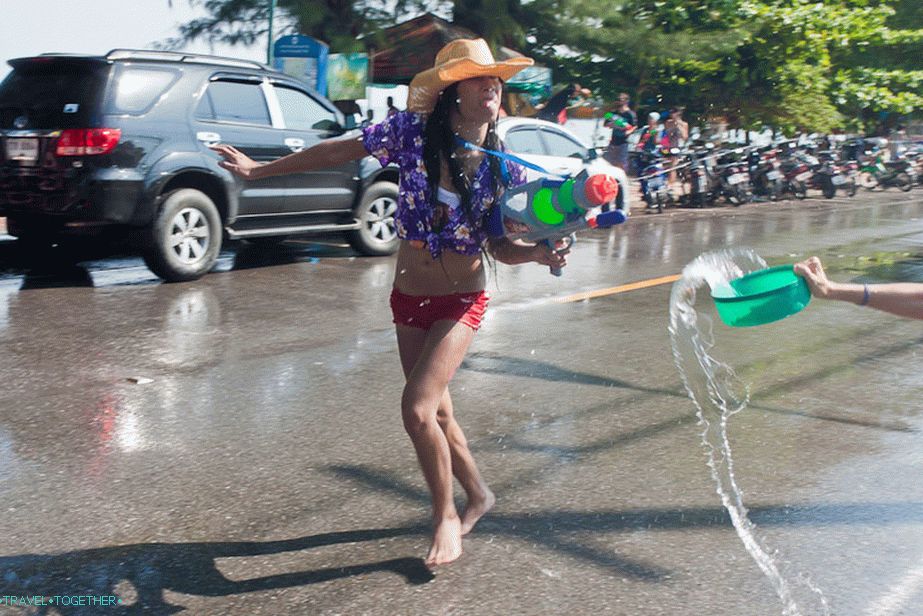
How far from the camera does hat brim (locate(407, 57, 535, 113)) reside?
369 centimetres

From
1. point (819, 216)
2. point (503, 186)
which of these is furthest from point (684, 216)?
point (503, 186)

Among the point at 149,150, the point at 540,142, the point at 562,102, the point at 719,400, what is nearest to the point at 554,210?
the point at 719,400

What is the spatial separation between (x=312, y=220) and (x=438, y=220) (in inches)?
296

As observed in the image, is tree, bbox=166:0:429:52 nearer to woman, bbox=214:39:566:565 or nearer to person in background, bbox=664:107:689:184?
person in background, bbox=664:107:689:184

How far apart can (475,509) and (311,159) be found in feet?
4.79

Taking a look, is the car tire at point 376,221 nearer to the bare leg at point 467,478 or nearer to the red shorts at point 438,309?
the bare leg at point 467,478

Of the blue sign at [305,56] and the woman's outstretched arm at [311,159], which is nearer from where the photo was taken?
the woman's outstretched arm at [311,159]

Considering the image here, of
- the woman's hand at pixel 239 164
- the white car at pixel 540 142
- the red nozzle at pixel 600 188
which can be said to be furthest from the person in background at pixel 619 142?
the red nozzle at pixel 600 188

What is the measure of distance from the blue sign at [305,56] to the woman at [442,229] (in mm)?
14099

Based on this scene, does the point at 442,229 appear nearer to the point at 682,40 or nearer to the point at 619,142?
the point at 619,142

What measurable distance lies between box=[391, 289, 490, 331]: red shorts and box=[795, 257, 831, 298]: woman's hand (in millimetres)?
1127

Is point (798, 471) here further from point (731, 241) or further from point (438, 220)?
point (731, 241)

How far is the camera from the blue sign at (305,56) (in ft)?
57.7

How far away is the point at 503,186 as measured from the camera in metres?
3.88
